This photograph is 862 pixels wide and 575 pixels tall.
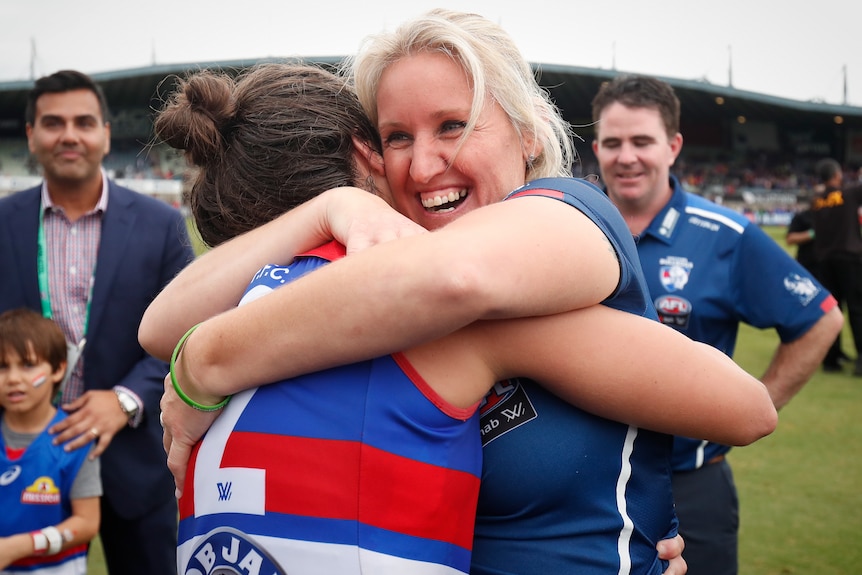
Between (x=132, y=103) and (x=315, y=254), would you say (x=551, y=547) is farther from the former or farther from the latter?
(x=132, y=103)

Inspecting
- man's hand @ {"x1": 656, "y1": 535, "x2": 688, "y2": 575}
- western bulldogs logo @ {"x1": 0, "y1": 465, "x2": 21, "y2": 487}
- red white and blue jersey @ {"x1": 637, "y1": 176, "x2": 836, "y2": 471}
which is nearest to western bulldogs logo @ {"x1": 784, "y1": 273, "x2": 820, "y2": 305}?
red white and blue jersey @ {"x1": 637, "y1": 176, "x2": 836, "y2": 471}

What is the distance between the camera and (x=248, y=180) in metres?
1.68

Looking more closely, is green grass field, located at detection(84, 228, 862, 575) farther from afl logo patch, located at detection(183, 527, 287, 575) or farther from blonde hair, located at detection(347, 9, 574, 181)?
afl logo patch, located at detection(183, 527, 287, 575)

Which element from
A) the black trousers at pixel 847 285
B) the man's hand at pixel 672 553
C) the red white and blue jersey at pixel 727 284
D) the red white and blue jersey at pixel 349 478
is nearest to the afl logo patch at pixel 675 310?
the red white and blue jersey at pixel 727 284

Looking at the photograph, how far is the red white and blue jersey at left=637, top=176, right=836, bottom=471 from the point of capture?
3752 mm

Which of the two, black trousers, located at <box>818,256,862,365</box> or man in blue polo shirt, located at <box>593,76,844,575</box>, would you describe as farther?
black trousers, located at <box>818,256,862,365</box>

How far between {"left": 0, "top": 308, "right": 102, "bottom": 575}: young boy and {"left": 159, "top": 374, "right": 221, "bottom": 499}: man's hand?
2.39 meters

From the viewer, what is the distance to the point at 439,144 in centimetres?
180

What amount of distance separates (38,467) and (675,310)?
9.61ft

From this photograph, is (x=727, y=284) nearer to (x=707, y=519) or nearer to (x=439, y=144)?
(x=707, y=519)

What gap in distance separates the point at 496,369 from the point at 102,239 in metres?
3.33

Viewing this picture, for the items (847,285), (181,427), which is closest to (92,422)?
(181,427)

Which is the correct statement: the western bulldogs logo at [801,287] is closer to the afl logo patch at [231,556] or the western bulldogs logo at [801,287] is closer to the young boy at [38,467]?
the afl logo patch at [231,556]

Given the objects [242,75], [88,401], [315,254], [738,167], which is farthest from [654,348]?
[738,167]
